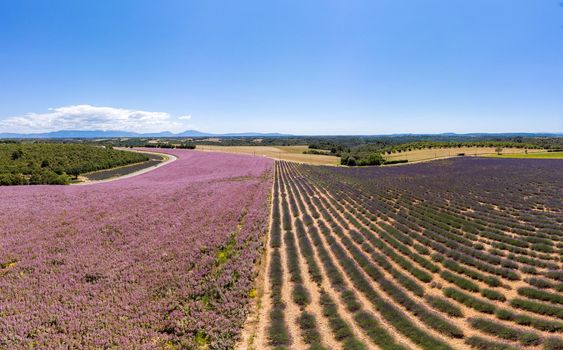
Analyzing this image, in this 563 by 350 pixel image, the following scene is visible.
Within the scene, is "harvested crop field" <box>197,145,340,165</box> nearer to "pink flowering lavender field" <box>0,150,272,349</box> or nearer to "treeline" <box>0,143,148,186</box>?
"treeline" <box>0,143,148,186</box>

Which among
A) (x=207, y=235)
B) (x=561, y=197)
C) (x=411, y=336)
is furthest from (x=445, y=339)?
(x=561, y=197)

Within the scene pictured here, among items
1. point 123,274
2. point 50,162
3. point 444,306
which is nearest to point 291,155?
point 50,162

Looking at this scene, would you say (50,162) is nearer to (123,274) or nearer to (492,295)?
(123,274)

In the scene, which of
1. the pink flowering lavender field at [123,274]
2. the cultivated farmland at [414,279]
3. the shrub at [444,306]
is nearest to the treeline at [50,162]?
the pink flowering lavender field at [123,274]

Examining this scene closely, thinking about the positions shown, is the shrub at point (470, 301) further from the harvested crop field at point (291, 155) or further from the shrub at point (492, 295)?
the harvested crop field at point (291, 155)

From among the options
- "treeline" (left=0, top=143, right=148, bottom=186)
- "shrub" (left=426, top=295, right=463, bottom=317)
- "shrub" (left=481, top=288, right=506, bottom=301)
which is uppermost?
"treeline" (left=0, top=143, right=148, bottom=186)

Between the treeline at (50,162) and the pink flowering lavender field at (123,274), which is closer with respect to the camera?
the pink flowering lavender field at (123,274)

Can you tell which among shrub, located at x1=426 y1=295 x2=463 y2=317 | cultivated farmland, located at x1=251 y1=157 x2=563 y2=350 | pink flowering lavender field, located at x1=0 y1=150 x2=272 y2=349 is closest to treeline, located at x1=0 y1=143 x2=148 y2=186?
pink flowering lavender field, located at x1=0 y1=150 x2=272 y2=349
